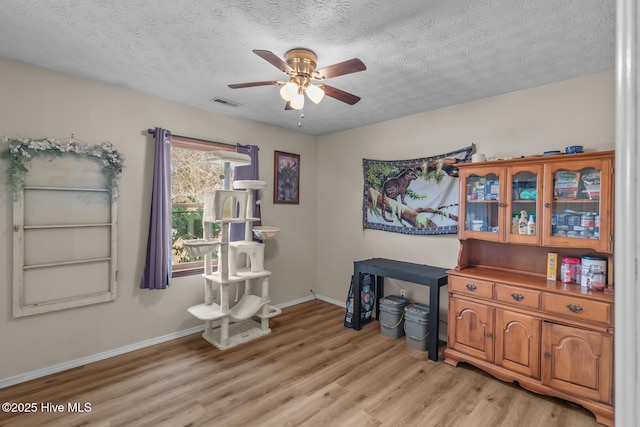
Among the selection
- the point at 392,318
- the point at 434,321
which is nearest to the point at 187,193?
the point at 392,318

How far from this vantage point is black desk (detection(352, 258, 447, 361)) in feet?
9.64

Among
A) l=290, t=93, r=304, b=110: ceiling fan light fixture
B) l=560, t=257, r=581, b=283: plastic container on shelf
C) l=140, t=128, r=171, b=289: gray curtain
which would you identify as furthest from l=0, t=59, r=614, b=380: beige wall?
l=290, t=93, r=304, b=110: ceiling fan light fixture

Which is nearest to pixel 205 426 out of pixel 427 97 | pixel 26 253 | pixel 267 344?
pixel 267 344

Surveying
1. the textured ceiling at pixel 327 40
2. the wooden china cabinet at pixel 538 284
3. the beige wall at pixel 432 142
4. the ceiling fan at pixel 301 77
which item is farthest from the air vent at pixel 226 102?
the wooden china cabinet at pixel 538 284

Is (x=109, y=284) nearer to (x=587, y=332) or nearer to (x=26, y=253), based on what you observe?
(x=26, y=253)

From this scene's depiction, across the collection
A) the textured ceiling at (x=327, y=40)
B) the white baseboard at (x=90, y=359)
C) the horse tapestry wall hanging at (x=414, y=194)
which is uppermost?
the textured ceiling at (x=327, y=40)

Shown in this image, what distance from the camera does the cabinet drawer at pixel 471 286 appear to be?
2636 mm

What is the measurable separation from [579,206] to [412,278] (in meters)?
1.48

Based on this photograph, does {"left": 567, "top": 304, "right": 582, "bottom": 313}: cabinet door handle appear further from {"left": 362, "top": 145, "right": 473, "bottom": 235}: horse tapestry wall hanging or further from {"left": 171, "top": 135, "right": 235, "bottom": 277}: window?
{"left": 171, "top": 135, "right": 235, "bottom": 277}: window

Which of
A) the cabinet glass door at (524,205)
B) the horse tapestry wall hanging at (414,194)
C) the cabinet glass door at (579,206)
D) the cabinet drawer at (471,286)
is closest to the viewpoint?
the cabinet glass door at (579,206)

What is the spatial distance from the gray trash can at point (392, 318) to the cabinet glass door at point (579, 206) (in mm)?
1568

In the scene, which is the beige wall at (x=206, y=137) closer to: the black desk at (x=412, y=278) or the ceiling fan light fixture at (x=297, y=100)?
the black desk at (x=412, y=278)

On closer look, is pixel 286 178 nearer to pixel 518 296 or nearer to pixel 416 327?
pixel 416 327

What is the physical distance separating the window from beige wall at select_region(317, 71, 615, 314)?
1.73 metres
